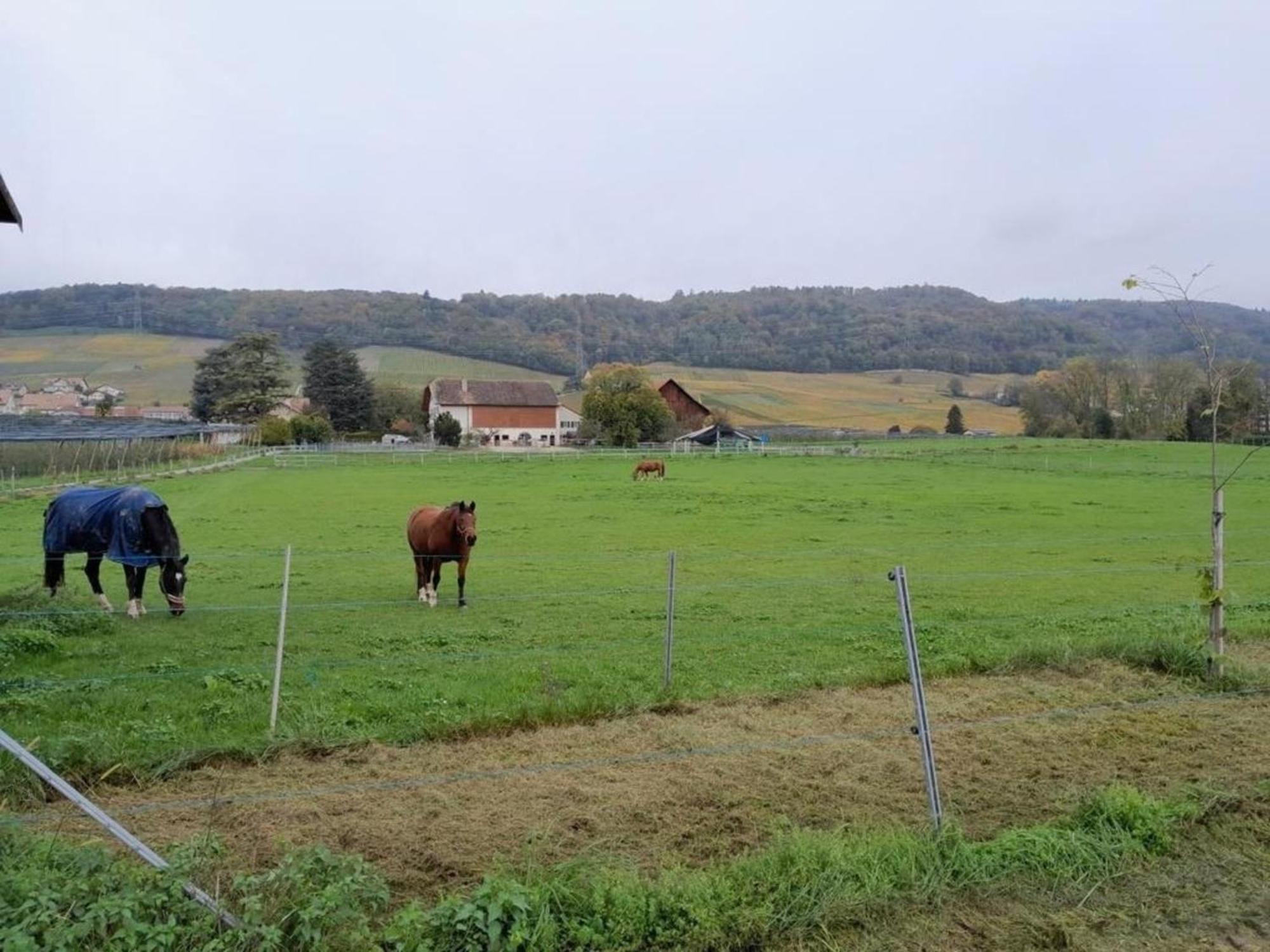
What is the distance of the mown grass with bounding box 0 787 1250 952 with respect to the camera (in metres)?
3.54

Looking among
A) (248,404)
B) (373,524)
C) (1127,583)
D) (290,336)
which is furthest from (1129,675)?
(290,336)

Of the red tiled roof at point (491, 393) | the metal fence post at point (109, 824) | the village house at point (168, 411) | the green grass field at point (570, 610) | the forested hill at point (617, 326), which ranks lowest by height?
the green grass field at point (570, 610)

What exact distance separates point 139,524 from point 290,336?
139 metres

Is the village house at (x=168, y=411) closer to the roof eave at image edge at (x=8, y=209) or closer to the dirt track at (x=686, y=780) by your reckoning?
the roof eave at image edge at (x=8, y=209)

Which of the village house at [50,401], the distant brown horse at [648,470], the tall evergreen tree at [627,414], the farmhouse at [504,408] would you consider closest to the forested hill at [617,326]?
the village house at [50,401]

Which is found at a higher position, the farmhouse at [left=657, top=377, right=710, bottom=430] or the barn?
the farmhouse at [left=657, top=377, right=710, bottom=430]

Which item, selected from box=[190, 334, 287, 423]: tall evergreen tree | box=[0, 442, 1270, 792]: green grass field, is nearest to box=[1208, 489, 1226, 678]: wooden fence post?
box=[0, 442, 1270, 792]: green grass field

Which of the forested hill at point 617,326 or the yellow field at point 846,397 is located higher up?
the forested hill at point 617,326

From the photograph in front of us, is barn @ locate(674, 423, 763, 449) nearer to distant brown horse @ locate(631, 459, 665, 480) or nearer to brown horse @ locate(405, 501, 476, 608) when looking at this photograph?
distant brown horse @ locate(631, 459, 665, 480)

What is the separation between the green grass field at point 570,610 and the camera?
724 cm

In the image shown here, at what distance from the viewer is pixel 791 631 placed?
1062cm

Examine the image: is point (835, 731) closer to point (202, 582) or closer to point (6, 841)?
point (6, 841)

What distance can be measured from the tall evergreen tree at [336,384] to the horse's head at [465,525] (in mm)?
79003

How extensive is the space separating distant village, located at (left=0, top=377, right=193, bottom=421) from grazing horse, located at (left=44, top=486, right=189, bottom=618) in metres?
77.8
